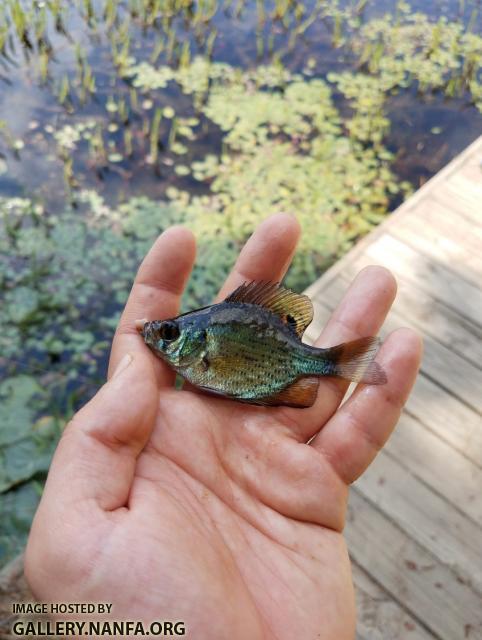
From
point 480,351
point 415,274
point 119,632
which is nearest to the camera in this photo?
point 119,632

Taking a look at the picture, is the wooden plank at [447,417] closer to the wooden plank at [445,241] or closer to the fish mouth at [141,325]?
the wooden plank at [445,241]

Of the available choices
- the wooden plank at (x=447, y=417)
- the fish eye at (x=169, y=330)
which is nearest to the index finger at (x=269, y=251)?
the fish eye at (x=169, y=330)

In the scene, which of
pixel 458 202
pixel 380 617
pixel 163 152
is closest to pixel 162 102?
pixel 163 152

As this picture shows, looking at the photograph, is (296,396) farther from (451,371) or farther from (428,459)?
(451,371)

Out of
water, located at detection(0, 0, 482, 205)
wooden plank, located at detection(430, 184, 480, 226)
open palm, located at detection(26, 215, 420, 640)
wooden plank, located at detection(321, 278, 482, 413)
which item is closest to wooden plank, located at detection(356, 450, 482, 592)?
wooden plank, located at detection(321, 278, 482, 413)

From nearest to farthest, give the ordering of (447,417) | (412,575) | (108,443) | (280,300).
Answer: (108,443) → (280,300) → (412,575) → (447,417)

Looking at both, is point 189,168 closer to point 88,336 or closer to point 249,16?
point 88,336

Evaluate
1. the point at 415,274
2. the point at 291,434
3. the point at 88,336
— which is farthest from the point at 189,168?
the point at 291,434
